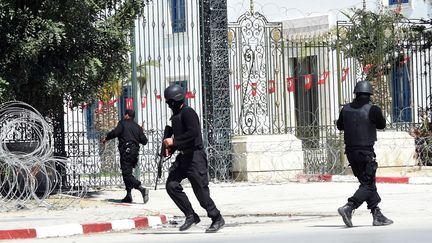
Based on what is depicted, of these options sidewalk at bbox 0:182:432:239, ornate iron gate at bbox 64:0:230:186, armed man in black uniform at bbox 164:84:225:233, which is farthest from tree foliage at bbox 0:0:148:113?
armed man in black uniform at bbox 164:84:225:233

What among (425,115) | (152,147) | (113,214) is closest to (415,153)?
(425,115)

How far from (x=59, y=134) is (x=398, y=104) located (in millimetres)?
11402

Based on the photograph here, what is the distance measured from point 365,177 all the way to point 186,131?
7.92ft

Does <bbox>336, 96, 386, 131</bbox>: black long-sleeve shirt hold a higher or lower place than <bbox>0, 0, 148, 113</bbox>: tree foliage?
lower

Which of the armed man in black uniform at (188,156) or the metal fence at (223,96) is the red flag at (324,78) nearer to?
the metal fence at (223,96)

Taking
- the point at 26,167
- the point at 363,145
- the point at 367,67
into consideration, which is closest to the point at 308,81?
the point at 367,67

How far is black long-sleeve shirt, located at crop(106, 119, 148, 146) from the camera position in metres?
19.5

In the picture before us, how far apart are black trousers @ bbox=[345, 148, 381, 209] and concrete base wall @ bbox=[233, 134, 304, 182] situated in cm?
1098

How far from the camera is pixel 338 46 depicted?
26.4m

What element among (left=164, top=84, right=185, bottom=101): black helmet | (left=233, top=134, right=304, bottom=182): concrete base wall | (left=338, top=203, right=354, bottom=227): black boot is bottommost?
(left=338, top=203, right=354, bottom=227): black boot

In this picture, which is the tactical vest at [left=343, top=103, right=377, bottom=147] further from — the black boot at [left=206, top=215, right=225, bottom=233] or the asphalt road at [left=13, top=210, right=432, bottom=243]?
the black boot at [left=206, top=215, right=225, bottom=233]

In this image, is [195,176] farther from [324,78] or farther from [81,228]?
[324,78]

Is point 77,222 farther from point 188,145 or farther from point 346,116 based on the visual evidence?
point 346,116

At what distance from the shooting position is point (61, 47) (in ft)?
67.5
